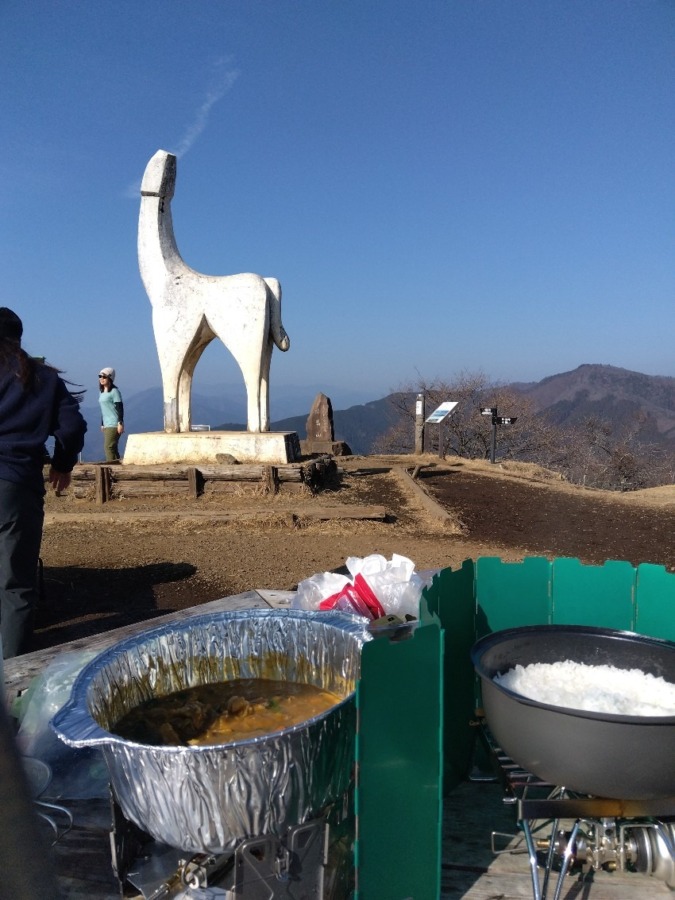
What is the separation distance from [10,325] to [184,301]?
5.98 metres

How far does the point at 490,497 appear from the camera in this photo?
376 inches

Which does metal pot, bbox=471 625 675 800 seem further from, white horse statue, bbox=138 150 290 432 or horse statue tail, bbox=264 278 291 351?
horse statue tail, bbox=264 278 291 351

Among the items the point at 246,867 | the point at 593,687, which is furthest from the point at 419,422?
the point at 246,867

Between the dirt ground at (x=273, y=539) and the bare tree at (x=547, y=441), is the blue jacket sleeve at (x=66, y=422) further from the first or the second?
the bare tree at (x=547, y=441)

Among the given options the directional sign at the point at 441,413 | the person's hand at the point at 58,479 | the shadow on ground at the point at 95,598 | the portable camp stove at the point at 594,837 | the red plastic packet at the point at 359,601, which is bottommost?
the shadow on ground at the point at 95,598

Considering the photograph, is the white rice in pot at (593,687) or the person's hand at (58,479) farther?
the person's hand at (58,479)

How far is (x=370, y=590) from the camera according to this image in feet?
6.37

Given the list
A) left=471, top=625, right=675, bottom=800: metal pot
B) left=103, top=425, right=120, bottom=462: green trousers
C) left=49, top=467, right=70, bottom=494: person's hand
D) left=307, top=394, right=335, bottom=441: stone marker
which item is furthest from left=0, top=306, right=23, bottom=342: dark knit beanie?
left=307, top=394, right=335, bottom=441: stone marker

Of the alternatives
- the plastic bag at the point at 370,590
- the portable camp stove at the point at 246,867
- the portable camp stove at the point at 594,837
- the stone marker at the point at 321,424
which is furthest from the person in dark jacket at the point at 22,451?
the stone marker at the point at 321,424

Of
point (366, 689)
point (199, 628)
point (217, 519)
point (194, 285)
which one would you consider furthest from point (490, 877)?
point (194, 285)

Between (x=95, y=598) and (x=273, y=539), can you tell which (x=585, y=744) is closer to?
(x=95, y=598)

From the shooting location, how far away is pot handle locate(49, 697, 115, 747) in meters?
1.05

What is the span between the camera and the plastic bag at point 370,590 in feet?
6.31

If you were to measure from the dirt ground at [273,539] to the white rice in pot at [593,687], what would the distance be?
11.0 feet
